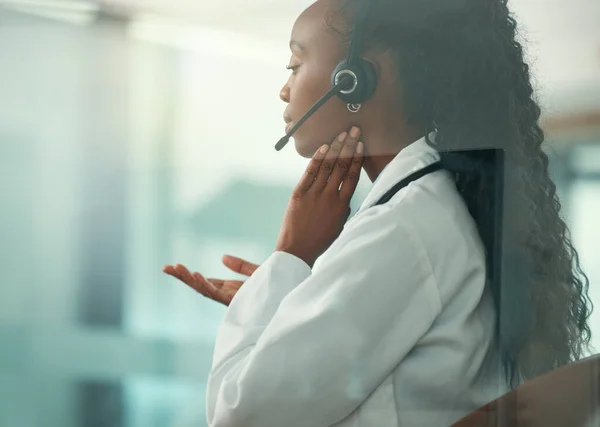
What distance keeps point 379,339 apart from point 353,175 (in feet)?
0.79

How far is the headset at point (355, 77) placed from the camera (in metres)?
1.06

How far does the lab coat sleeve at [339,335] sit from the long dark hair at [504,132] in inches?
4.7

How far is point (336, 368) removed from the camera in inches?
37.1

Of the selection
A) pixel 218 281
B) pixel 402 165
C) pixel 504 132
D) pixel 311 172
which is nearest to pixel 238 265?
pixel 218 281

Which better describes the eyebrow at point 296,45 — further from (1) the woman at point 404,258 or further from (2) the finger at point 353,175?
(2) the finger at point 353,175

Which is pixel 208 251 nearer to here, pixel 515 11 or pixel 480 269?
pixel 480 269

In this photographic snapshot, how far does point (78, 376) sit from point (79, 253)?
6.6 inches

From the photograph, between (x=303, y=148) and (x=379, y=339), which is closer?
(x=379, y=339)

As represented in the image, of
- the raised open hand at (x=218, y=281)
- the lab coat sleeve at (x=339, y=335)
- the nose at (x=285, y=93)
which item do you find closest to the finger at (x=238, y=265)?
the raised open hand at (x=218, y=281)

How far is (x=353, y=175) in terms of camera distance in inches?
42.2

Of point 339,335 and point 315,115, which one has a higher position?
point 315,115

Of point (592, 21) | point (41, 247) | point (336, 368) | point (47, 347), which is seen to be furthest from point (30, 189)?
point (592, 21)

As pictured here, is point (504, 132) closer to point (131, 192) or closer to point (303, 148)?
point (303, 148)

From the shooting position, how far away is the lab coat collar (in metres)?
1.04
